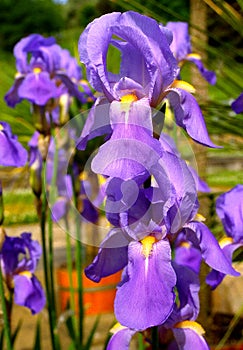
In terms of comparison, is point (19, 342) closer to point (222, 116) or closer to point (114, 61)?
point (114, 61)

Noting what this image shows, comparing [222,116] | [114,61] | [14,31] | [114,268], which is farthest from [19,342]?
[14,31]

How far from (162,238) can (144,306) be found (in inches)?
2.6

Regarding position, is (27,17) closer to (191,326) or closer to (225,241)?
(225,241)

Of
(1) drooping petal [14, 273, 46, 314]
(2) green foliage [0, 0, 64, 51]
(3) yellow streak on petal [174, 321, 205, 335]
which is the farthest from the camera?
(2) green foliage [0, 0, 64, 51]

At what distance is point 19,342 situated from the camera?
182cm

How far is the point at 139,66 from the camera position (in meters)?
0.47

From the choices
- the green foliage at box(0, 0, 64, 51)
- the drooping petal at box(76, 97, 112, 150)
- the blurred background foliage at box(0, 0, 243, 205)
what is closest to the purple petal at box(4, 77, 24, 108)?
the blurred background foliage at box(0, 0, 243, 205)

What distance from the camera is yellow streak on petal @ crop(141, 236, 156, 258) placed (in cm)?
41

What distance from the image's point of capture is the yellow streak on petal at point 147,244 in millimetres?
408

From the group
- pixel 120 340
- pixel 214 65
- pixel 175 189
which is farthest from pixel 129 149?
pixel 214 65

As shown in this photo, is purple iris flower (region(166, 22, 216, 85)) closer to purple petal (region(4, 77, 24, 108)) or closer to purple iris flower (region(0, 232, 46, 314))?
purple petal (region(4, 77, 24, 108))

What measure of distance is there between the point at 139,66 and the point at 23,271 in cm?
44

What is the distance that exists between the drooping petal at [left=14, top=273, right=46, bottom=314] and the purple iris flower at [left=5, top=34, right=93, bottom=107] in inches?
11.6

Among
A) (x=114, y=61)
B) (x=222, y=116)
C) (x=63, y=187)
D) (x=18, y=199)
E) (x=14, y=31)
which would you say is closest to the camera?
(x=222, y=116)
